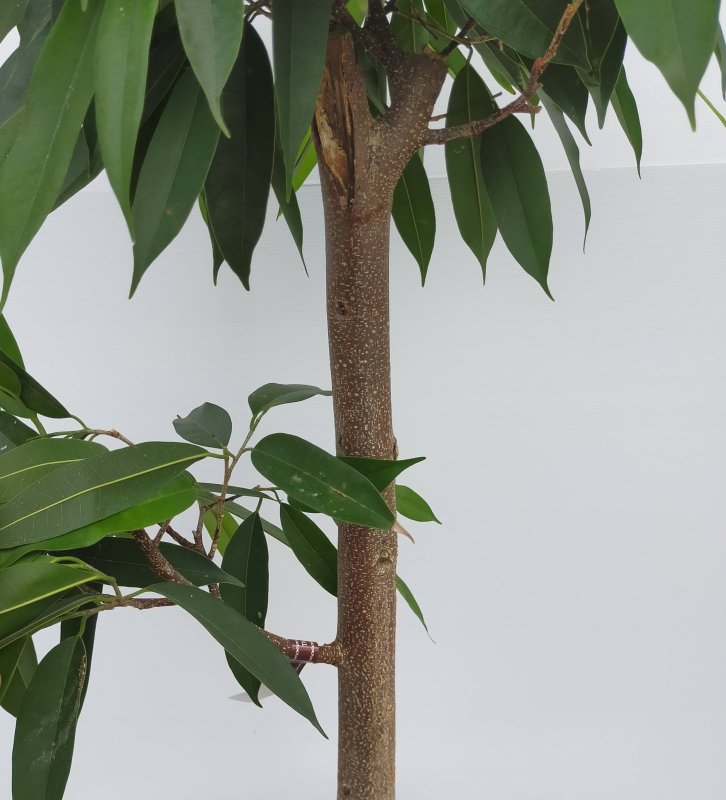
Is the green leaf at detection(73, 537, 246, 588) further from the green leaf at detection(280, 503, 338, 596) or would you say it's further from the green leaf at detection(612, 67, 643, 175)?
the green leaf at detection(612, 67, 643, 175)

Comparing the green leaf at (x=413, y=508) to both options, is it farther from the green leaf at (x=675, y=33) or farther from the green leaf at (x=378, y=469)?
the green leaf at (x=675, y=33)

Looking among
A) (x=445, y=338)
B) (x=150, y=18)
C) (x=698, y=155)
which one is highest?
(x=698, y=155)

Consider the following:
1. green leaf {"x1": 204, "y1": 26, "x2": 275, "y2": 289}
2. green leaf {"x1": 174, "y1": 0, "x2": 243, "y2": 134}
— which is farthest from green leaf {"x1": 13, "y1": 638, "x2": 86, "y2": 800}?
green leaf {"x1": 174, "y1": 0, "x2": 243, "y2": 134}

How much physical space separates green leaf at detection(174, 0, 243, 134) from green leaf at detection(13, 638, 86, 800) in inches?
15.0

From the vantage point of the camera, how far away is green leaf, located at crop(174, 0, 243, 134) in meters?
0.33

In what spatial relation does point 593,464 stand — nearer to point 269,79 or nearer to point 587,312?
point 587,312

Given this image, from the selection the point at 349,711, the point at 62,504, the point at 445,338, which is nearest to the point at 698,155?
the point at 445,338

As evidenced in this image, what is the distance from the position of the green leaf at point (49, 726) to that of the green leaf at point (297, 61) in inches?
13.6

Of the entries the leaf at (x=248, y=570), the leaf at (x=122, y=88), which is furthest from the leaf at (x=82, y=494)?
the leaf at (x=122, y=88)

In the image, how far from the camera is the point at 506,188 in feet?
2.26

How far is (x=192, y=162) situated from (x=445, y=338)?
0.76 metres

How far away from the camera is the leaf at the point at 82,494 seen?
54cm

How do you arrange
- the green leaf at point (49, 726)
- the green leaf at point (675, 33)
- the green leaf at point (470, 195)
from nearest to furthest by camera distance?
the green leaf at point (675, 33)
the green leaf at point (49, 726)
the green leaf at point (470, 195)

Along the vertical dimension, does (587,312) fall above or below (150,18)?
above
